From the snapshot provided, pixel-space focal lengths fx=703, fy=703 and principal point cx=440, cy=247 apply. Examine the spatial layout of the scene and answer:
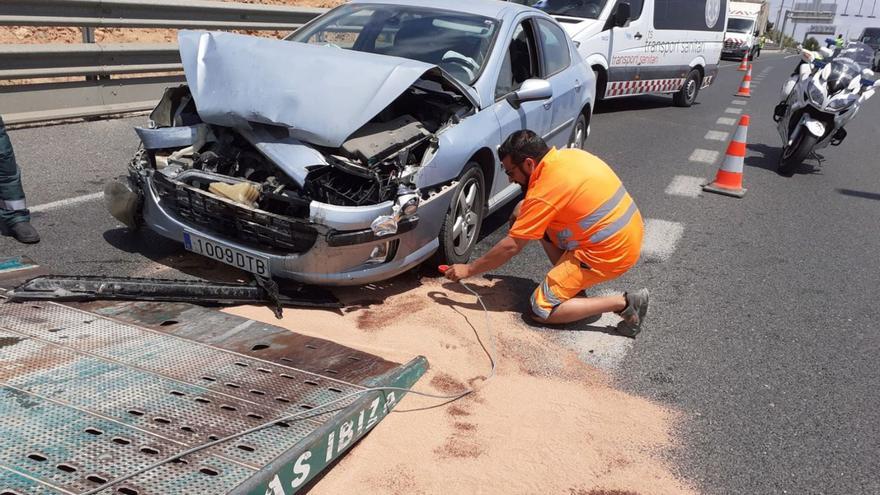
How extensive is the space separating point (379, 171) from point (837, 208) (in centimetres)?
563

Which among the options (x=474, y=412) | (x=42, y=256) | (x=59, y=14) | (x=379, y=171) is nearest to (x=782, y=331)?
(x=474, y=412)

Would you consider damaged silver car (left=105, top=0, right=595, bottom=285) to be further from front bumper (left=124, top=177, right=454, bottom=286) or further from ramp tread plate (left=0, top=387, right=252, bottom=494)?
ramp tread plate (left=0, top=387, right=252, bottom=494)

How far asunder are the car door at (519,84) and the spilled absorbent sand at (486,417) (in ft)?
4.41

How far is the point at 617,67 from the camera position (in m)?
11.4

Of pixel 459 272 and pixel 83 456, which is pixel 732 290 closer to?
pixel 459 272

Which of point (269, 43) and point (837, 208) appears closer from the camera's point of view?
point (269, 43)

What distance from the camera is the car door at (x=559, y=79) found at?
584cm

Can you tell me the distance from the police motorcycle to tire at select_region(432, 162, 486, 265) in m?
5.47

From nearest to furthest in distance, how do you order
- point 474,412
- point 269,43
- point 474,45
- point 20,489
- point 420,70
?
point 20,489 < point 474,412 < point 420,70 < point 269,43 < point 474,45

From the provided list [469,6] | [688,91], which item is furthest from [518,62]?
[688,91]

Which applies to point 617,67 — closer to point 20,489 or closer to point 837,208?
point 837,208

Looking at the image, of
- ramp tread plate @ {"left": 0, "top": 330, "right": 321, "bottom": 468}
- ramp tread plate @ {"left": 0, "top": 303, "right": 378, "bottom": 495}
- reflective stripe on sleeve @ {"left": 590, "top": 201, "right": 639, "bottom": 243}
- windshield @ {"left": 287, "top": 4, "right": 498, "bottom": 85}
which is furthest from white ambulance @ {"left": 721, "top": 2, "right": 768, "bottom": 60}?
ramp tread plate @ {"left": 0, "top": 330, "right": 321, "bottom": 468}

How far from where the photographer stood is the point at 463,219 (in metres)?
4.55

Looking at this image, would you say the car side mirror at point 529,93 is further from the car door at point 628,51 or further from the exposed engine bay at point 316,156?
the car door at point 628,51
